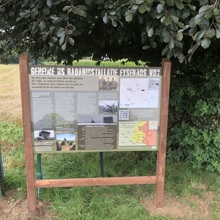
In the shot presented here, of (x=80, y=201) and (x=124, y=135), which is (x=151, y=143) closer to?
(x=124, y=135)

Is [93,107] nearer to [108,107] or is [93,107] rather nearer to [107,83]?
[108,107]

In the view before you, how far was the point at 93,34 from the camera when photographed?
11.5ft

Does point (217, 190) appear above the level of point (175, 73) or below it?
below

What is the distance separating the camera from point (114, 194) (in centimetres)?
331

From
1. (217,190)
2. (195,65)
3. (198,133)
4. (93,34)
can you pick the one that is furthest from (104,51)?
(217,190)

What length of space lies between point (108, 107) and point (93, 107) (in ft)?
0.51

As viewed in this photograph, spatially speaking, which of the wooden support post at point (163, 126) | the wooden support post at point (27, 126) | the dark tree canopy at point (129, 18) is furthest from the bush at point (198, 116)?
the wooden support post at point (27, 126)

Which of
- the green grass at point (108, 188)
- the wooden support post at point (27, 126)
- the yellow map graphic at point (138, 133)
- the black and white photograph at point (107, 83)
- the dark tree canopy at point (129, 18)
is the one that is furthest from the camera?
the green grass at point (108, 188)

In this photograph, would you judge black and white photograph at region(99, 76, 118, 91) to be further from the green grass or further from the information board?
the green grass

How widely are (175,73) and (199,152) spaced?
1233 mm

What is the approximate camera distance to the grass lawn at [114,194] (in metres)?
2.96

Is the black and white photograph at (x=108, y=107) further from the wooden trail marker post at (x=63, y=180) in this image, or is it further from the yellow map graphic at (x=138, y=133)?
the wooden trail marker post at (x=63, y=180)

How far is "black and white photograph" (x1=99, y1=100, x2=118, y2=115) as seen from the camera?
2770 mm

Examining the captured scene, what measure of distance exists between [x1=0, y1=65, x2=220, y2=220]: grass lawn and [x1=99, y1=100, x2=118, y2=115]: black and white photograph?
3.57 ft
